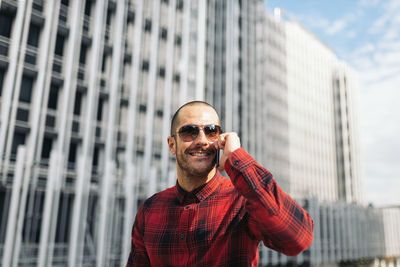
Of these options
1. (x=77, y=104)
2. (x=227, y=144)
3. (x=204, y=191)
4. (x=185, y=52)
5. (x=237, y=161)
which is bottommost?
(x=204, y=191)

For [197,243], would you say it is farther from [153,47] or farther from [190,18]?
[190,18]

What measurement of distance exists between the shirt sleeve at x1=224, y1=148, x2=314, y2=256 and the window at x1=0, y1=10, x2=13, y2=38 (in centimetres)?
1872

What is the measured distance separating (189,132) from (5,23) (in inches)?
726

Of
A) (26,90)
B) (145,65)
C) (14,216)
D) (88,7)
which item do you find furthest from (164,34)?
(14,216)

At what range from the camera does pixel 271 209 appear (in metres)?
1.46

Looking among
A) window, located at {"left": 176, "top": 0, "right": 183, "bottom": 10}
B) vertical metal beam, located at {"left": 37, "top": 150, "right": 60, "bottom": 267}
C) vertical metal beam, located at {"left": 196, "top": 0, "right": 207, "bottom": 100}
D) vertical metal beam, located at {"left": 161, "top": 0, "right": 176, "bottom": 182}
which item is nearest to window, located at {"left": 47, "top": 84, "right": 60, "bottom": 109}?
vertical metal beam, located at {"left": 37, "top": 150, "right": 60, "bottom": 267}

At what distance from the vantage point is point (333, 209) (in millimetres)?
32438

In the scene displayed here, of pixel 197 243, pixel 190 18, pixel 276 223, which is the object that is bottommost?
pixel 197 243

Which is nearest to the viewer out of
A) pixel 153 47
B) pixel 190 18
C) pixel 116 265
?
pixel 116 265

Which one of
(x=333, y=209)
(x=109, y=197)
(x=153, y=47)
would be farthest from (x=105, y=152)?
(x=333, y=209)

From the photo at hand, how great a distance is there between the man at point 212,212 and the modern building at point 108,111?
1268cm

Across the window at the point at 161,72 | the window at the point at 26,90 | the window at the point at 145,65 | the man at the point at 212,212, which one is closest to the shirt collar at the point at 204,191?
the man at the point at 212,212

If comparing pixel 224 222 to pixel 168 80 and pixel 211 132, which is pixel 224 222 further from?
pixel 168 80

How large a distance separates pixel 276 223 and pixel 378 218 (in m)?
41.8
